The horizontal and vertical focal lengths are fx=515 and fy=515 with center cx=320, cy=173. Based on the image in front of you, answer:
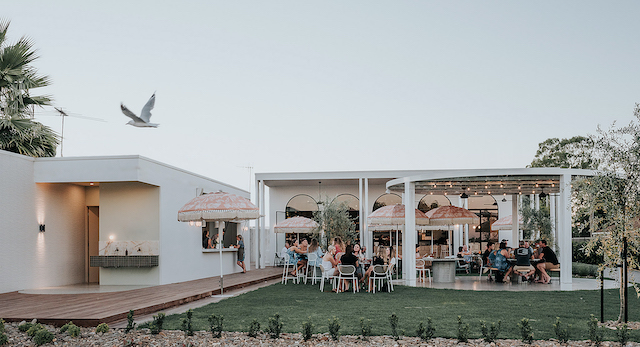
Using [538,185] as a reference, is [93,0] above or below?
above

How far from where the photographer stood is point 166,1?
44.9ft

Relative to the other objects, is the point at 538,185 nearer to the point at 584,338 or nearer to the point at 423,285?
the point at 423,285

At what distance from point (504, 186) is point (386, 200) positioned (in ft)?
28.7

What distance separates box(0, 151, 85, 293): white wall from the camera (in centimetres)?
1068

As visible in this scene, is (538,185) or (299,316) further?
(538,185)

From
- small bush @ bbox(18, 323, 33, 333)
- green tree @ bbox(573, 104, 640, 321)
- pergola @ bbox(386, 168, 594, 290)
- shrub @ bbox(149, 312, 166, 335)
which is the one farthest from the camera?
pergola @ bbox(386, 168, 594, 290)

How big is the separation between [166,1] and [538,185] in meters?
11.4

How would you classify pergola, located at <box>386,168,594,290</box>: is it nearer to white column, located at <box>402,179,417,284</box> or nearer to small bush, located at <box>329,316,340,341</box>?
white column, located at <box>402,179,417,284</box>

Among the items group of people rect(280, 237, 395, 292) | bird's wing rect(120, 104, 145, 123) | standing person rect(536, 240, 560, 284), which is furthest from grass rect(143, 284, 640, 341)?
bird's wing rect(120, 104, 145, 123)

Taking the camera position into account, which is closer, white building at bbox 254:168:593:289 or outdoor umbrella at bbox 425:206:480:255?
white building at bbox 254:168:593:289

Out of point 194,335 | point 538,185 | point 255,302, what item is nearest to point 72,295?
point 255,302

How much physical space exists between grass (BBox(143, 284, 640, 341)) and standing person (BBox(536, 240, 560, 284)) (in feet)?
7.17

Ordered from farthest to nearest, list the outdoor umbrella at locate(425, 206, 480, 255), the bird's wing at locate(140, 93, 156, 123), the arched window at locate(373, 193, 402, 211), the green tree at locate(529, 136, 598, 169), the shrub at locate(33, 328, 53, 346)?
the green tree at locate(529, 136, 598, 169)
the arched window at locate(373, 193, 402, 211)
the outdoor umbrella at locate(425, 206, 480, 255)
the bird's wing at locate(140, 93, 156, 123)
the shrub at locate(33, 328, 53, 346)

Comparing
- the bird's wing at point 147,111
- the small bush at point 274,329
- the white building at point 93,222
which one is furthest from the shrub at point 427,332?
the white building at point 93,222
